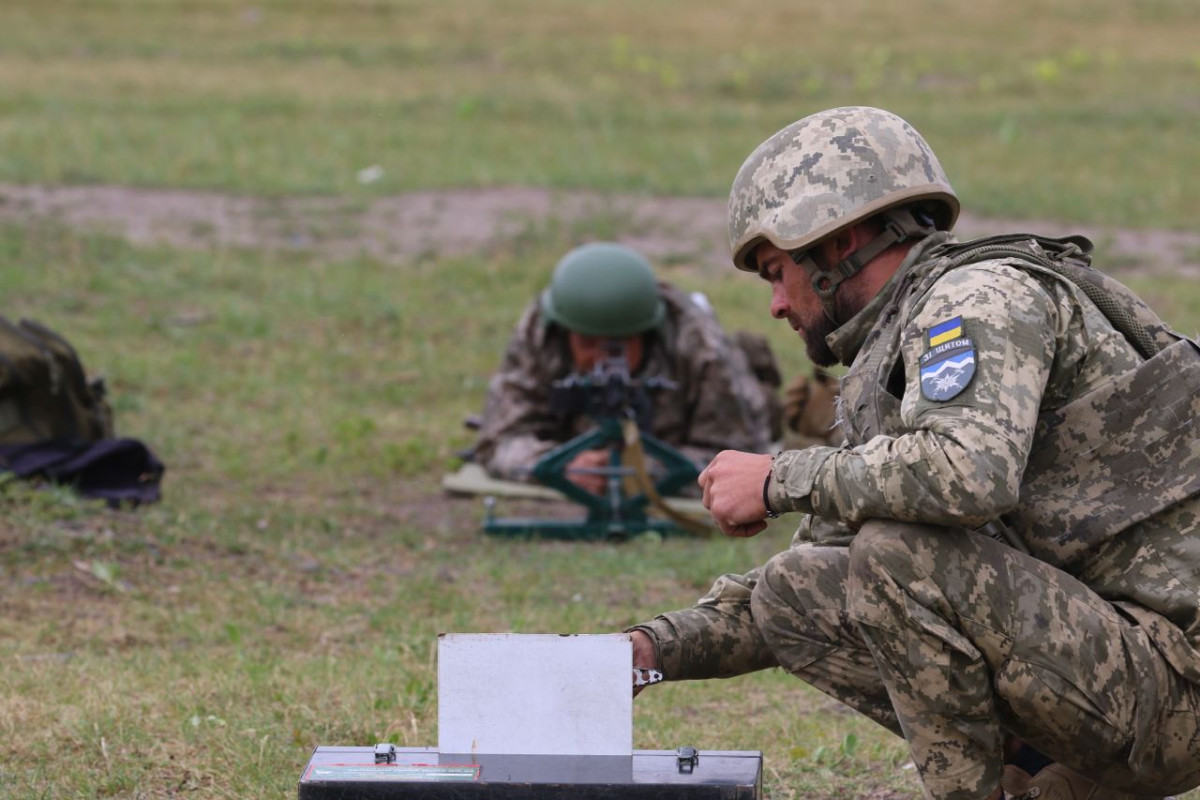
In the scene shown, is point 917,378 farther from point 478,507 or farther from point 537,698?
point 478,507

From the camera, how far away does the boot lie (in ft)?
12.0

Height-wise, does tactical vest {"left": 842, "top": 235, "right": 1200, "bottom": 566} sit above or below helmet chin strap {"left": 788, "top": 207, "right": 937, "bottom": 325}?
below

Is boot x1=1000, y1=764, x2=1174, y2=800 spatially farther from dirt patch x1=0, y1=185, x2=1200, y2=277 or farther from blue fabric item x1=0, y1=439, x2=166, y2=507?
dirt patch x1=0, y1=185, x2=1200, y2=277

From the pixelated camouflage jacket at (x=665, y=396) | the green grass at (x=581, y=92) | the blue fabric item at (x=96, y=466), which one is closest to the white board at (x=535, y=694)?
the blue fabric item at (x=96, y=466)

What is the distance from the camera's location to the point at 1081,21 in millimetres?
29328

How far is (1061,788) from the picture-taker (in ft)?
12.1

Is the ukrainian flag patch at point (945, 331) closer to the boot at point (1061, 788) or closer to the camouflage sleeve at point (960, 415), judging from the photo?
the camouflage sleeve at point (960, 415)

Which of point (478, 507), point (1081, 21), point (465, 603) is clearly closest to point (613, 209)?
point (478, 507)

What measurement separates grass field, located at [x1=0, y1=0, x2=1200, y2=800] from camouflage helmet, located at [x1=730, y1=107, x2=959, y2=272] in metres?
1.45

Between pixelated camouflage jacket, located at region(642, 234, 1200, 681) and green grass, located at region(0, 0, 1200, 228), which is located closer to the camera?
pixelated camouflage jacket, located at region(642, 234, 1200, 681)

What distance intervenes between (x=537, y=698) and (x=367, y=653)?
2401 millimetres


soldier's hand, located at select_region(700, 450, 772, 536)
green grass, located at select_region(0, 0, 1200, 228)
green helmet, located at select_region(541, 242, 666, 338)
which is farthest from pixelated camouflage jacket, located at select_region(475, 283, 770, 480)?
green grass, located at select_region(0, 0, 1200, 228)

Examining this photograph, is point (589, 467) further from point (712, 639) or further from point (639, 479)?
point (712, 639)

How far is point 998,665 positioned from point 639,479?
473 centimetres
